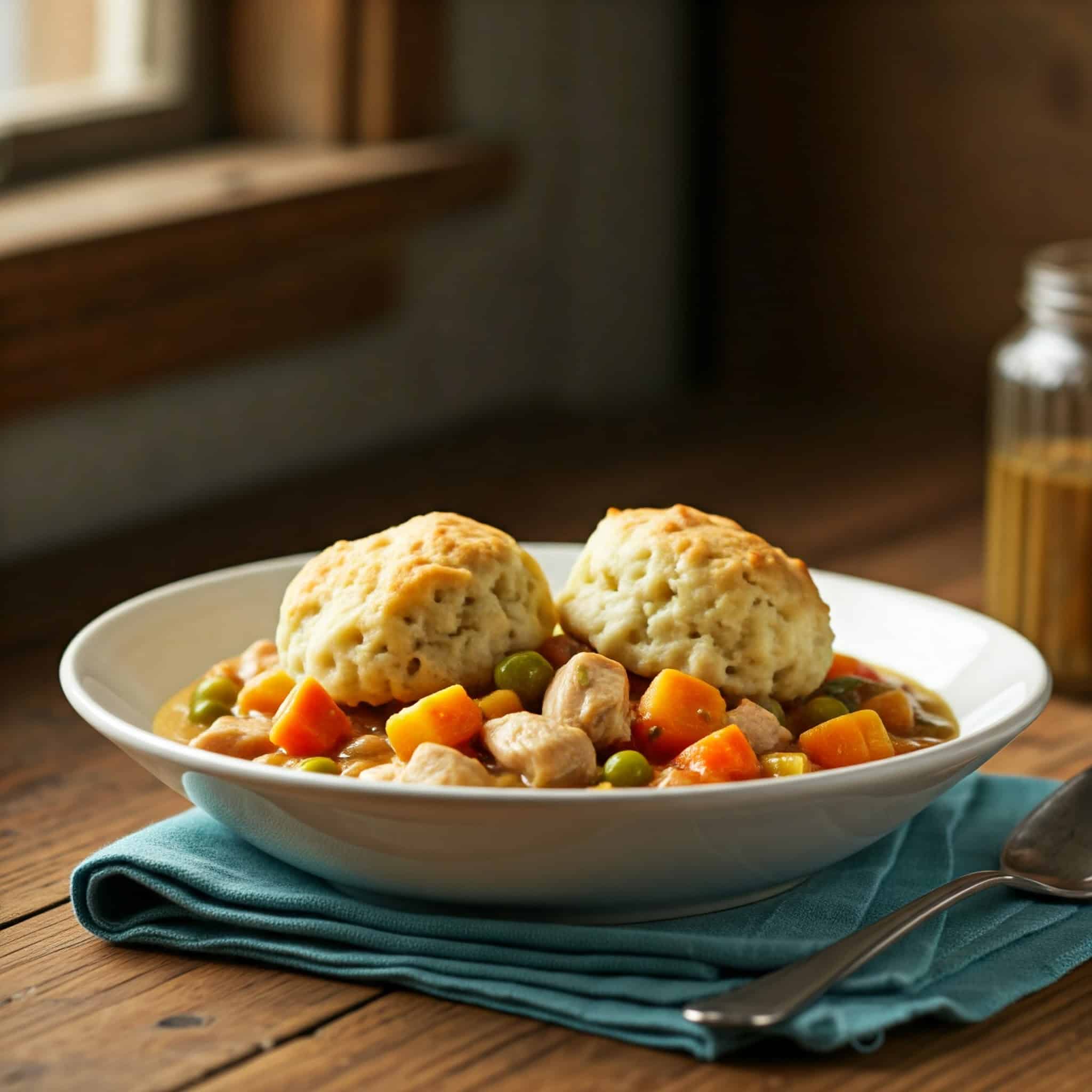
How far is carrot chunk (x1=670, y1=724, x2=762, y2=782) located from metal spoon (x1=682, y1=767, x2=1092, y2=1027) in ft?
0.53

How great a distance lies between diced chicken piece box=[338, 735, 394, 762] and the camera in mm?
1529

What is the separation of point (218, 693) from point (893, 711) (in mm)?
655

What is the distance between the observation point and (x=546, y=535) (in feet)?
10.0

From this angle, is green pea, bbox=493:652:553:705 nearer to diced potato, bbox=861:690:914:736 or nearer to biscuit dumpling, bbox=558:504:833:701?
biscuit dumpling, bbox=558:504:833:701

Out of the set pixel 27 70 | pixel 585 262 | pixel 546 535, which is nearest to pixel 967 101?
pixel 585 262

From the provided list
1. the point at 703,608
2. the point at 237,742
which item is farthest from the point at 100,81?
the point at 703,608

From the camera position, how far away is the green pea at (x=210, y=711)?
5.55 ft

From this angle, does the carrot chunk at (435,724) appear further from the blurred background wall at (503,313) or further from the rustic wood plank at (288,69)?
the rustic wood plank at (288,69)

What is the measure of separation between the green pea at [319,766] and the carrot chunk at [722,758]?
0.97 ft

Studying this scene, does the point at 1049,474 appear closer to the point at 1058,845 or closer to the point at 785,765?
the point at 1058,845

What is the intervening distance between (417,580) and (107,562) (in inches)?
60.5

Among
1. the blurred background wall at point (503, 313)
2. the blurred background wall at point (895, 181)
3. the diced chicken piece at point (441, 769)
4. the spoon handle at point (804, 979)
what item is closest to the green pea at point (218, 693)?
the diced chicken piece at point (441, 769)

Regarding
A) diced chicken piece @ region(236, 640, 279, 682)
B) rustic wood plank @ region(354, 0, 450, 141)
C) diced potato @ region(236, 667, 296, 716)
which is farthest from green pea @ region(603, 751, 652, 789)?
rustic wood plank @ region(354, 0, 450, 141)

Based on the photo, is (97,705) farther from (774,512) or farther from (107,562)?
(774,512)
